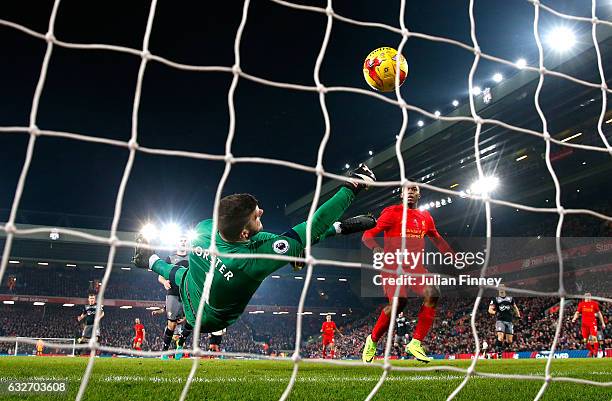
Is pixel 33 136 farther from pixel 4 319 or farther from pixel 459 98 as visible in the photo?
pixel 4 319

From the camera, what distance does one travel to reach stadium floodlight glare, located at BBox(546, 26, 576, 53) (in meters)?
17.9

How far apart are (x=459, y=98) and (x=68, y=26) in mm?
17672

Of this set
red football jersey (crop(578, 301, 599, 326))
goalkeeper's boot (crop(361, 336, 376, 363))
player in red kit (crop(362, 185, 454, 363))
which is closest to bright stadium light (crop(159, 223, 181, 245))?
player in red kit (crop(362, 185, 454, 363))

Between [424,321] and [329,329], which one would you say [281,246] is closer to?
[424,321]

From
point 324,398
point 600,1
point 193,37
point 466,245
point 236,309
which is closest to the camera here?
point 324,398

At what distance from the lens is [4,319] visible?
31.2 meters

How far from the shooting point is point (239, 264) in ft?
11.8

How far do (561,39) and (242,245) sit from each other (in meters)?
18.0

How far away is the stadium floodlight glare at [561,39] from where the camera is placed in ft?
58.7

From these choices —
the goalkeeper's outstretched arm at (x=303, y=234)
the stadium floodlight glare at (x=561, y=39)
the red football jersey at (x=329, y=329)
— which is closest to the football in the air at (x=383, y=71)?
the goalkeeper's outstretched arm at (x=303, y=234)

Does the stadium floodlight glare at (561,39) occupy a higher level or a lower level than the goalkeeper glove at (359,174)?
Answer: higher

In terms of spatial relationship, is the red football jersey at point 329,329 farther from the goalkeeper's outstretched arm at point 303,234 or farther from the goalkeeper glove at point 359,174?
the goalkeeper glove at point 359,174

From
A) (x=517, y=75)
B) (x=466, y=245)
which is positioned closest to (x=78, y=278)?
(x=466, y=245)

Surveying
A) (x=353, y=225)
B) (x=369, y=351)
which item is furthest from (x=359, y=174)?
(x=369, y=351)
